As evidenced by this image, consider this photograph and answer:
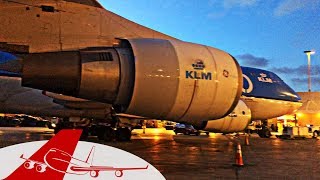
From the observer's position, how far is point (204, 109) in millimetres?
7348

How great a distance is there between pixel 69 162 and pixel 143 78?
2.55 m

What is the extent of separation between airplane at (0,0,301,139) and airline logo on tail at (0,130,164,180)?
6.39 feet

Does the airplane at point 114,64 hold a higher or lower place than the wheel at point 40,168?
higher

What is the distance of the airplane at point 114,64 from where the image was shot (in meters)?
6.80

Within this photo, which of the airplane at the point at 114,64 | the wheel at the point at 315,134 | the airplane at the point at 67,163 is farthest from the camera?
the wheel at the point at 315,134

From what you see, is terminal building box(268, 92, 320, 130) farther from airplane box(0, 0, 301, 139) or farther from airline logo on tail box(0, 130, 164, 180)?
airline logo on tail box(0, 130, 164, 180)

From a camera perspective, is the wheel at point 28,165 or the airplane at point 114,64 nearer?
the wheel at point 28,165

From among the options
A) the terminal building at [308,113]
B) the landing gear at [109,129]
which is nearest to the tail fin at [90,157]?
the landing gear at [109,129]

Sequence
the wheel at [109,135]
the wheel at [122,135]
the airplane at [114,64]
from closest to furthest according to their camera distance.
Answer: the airplane at [114,64] < the wheel at [109,135] < the wheel at [122,135]

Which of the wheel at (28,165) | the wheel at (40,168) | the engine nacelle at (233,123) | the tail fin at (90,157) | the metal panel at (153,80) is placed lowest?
the wheel at (40,168)

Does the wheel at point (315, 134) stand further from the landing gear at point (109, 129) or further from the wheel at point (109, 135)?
the wheel at point (109, 135)

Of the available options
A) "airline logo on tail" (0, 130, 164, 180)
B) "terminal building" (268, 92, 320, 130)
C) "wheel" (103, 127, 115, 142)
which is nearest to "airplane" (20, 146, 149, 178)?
"airline logo on tail" (0, 130, 164, 180)

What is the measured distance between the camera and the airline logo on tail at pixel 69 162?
4465 millimetres

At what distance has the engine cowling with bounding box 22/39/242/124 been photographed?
673 cm
